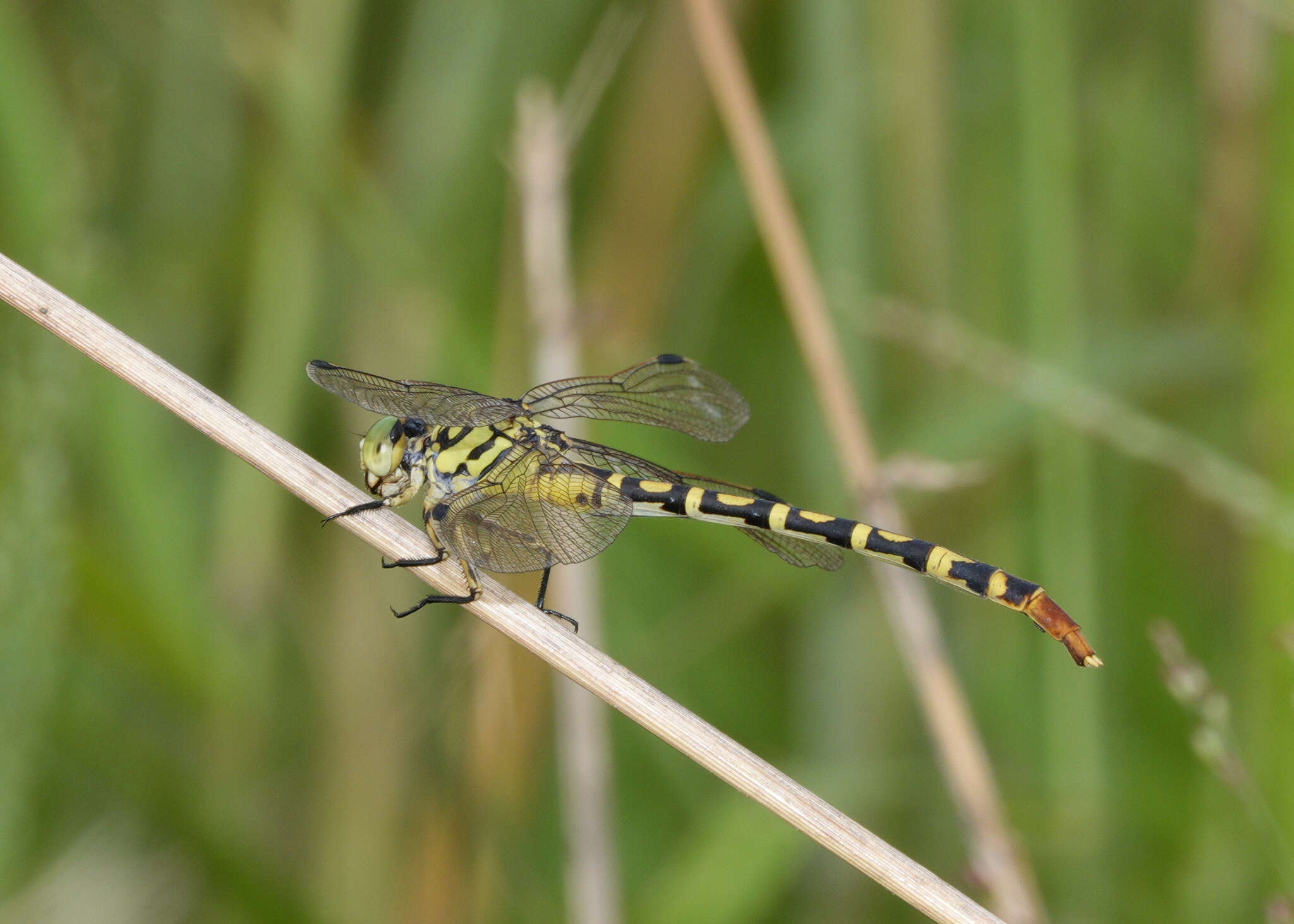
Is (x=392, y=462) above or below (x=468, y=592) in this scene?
above

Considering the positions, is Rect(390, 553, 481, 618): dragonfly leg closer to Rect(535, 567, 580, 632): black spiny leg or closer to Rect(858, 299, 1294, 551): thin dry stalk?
Rect(535, 567, 580, 632): black spiny leg

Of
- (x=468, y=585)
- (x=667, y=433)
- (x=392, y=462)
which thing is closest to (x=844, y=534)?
(x=468, y=585)

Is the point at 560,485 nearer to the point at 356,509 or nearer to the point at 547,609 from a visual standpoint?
the point at 547,609

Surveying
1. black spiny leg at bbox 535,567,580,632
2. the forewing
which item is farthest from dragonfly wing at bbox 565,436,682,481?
black spiny leg at bbox 535,567,580,632

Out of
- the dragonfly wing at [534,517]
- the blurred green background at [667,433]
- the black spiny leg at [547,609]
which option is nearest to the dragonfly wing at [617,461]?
the dragonfly wing at [534,517]

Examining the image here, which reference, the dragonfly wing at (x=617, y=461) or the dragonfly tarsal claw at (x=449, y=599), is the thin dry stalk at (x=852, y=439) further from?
the dragonfly tarsal claw at (x=449, y=599)

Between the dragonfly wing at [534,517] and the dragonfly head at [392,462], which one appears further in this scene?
the dragonfly head at [392,462]
